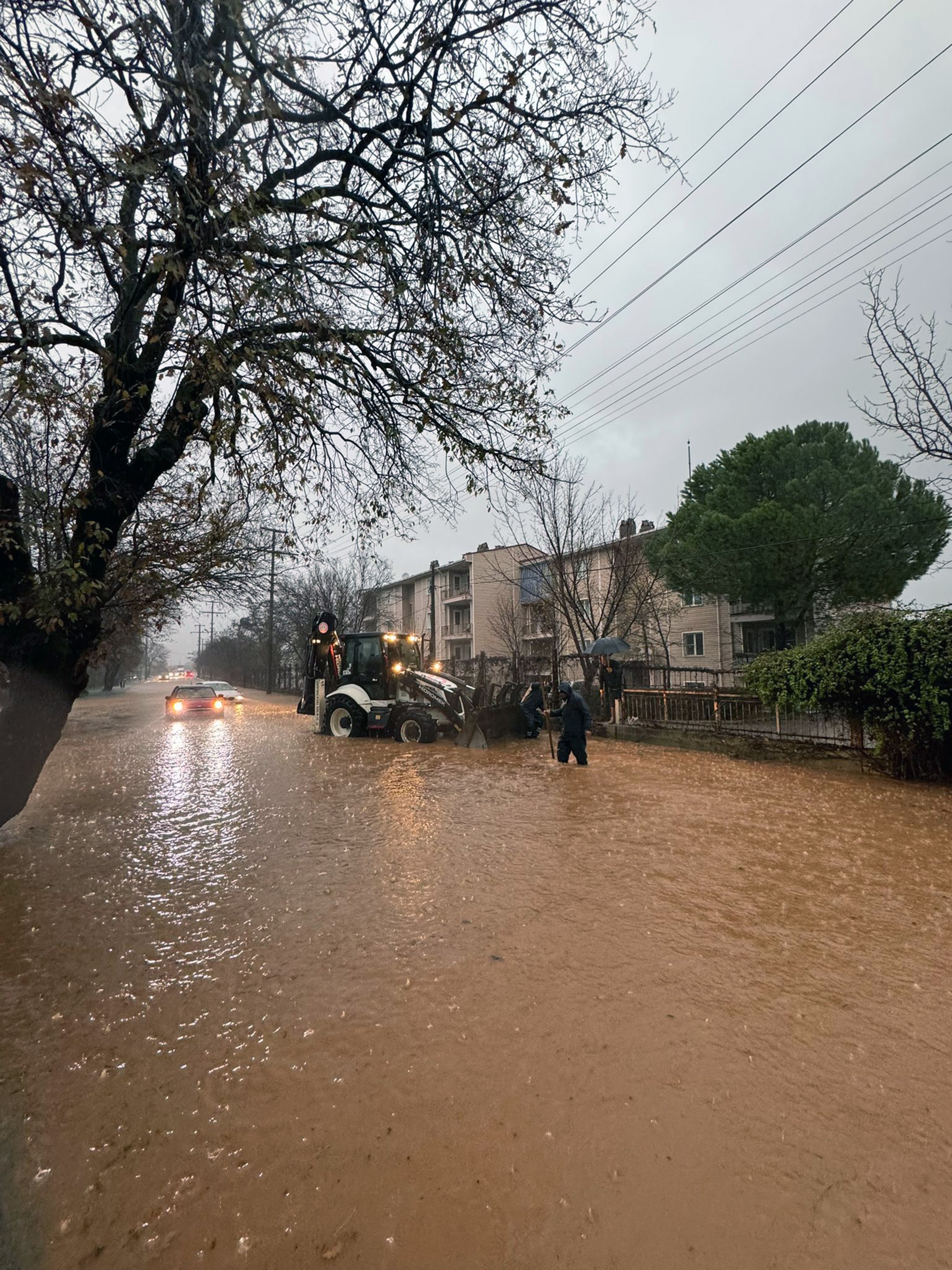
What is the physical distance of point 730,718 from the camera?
13.1 meters

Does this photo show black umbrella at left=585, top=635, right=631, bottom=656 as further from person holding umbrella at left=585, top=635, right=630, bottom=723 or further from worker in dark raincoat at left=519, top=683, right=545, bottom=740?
worker in dark raincoat at left=519, top=683, right=545, bottom=740

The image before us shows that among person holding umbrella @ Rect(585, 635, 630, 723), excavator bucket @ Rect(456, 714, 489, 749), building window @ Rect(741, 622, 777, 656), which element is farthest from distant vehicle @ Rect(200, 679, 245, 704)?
building window @ Rect(741, 622, 777, 656)

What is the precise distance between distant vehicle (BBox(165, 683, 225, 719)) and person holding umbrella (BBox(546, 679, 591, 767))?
19660 mm

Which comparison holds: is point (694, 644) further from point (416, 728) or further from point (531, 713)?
point (416, 728)

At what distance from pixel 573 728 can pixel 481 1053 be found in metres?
8.73

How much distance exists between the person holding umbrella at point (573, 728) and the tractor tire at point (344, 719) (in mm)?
6053

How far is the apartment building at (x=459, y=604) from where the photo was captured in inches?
1624

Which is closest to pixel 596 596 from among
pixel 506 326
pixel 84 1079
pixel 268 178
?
pixel 506 326

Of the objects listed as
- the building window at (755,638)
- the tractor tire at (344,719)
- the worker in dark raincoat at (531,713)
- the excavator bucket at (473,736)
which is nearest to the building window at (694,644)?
the building window at (755,638)

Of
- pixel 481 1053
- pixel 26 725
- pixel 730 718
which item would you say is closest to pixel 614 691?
pixel 730 718

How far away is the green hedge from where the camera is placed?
903 centimetres

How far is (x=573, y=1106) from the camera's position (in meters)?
2.58

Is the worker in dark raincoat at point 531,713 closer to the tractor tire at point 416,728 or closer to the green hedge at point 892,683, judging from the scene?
the tractor tire at point 416,728

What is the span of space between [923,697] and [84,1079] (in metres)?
10.5
